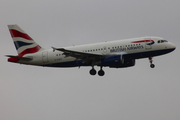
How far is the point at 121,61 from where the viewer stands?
53.0 meters

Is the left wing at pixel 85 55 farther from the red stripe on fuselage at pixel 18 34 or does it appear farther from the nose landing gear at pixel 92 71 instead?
the red stripe on fuselage at pixel 18 34

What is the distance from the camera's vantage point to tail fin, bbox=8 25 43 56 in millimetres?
58750

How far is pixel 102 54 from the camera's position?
179ft

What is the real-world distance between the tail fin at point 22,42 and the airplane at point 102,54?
403mm

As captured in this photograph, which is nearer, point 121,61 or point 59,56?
point 121,61

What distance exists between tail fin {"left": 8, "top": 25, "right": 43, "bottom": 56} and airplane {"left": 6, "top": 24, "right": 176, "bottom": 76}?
0.40 m

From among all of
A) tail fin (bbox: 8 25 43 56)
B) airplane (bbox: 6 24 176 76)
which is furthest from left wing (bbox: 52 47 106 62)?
tail fin (bbox: 8 25 43 56)

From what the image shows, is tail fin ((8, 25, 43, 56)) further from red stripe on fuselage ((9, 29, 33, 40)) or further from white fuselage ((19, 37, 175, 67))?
white fuselage ((19, 37, 175, 67))

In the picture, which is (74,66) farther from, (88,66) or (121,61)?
(121,61)

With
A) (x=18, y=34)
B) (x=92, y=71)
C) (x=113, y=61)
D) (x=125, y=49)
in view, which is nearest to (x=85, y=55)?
(x=92, y=71)

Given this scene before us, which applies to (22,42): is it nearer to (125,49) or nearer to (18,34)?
(18,34)

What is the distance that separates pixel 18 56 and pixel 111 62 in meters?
15.6

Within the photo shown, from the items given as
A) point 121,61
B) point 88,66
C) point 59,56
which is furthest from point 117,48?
point 59,56

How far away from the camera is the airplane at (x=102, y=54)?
176 ft
